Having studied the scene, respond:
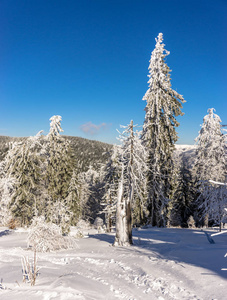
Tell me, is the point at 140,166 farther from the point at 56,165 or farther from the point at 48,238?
the point at 56,165

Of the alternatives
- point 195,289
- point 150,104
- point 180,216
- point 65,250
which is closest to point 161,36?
point 150,104

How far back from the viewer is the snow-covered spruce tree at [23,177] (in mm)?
21750

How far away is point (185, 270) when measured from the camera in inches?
186

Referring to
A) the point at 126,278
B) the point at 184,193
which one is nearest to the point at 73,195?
the point at 184,193

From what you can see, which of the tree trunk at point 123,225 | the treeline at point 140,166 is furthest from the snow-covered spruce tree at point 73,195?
the tree trunk at point 123,225

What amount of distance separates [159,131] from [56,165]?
12972 millimetres

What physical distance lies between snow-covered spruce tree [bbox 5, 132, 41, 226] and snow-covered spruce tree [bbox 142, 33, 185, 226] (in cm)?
1127

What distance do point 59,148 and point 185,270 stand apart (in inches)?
894

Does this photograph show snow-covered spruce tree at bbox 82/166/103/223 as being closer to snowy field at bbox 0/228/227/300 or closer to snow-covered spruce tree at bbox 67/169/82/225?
snow-covered spruce tree at bbox 67/169/82/225

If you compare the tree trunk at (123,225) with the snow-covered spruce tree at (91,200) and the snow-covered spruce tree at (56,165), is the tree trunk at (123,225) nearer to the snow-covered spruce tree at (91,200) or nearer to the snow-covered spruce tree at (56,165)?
the snow-covered spruce tree at (56,165)

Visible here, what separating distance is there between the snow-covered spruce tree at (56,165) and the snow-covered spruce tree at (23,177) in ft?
5.63

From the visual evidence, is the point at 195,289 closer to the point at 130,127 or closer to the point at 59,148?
the point at 130,127

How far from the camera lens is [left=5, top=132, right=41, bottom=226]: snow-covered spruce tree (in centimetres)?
2175

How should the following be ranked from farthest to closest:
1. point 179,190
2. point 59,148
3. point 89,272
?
point 179,190 < point 59,148 < point 89,272
